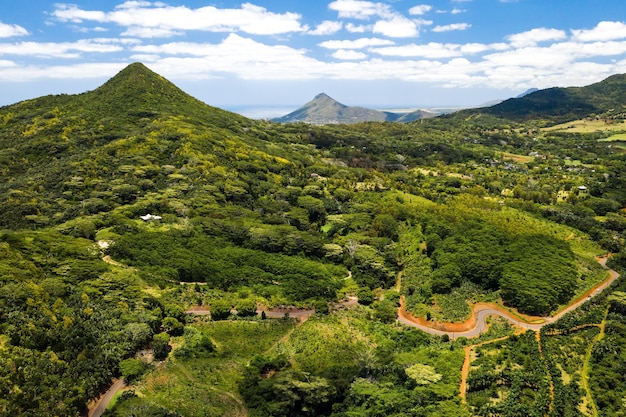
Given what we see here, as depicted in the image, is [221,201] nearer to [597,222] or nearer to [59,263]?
[59,263]

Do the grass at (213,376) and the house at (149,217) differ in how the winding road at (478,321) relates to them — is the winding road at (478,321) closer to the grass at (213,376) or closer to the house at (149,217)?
the grass at (213,376)

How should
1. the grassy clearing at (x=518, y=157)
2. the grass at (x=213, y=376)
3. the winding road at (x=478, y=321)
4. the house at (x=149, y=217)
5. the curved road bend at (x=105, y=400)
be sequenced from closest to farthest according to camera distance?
the curved road bend at (x=105, y=400)
the grass at (x=213, y=376)
the winding road at (x=478, y=321)
the house at (x=149, y=217)
the grassy clearing at (x=518, y=157)

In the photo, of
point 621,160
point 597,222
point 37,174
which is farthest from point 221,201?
point 621,160

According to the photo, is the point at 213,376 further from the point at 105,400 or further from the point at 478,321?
the point at 478,321

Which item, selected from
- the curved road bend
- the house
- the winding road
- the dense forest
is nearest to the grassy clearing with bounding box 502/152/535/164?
the dense forest

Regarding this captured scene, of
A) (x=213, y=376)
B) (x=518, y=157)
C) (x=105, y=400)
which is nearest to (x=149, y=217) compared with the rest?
(x=213, y=376)

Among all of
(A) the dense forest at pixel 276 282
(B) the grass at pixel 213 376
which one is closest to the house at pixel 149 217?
(A) the dense forest at pixel 276 282
